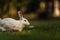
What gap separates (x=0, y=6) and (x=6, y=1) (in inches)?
77.7

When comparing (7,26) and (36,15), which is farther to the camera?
(36,15)

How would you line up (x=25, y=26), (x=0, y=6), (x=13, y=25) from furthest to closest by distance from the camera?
(x=0, y=6) < (x=25, y=26) < (x=13, y=25)

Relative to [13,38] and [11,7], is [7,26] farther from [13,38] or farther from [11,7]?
[11,7]

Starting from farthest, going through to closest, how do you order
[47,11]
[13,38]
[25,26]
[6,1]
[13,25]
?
[47,11] < [6,1] < [25,26] < [13,25] < [13,38]

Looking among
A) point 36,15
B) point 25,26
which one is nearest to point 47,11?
point 36,15

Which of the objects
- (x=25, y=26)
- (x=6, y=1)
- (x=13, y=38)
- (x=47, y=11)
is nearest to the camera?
(x=13, y=38)

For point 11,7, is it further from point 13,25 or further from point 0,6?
point 13,25

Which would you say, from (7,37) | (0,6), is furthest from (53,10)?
(7,37)

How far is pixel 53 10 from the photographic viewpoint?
2847 centimetres

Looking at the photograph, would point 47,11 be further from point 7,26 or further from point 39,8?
point 7,26

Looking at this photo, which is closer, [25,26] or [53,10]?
[25,26]

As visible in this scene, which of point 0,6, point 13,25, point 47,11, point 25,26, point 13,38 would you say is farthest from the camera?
point 47,11

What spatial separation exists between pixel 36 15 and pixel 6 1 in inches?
312

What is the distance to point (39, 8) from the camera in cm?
2858
